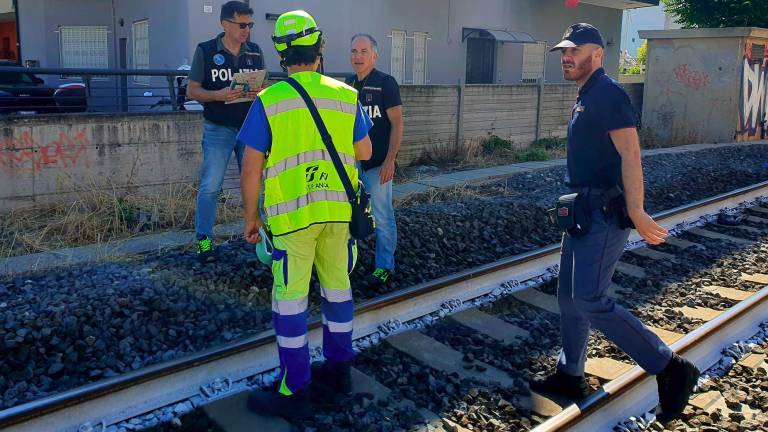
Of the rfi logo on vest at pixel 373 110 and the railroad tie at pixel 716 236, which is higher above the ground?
the rfi logo on vest at pixel 373 110

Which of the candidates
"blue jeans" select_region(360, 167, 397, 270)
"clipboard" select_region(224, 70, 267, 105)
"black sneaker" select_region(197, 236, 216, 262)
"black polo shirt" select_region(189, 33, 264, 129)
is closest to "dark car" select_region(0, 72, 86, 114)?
"black polo shirt" select_region(189, 33, 264, 129)

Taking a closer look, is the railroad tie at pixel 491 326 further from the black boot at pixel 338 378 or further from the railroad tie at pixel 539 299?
the black boot at pixel 338 378

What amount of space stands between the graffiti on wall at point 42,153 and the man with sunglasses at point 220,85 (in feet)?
10.3

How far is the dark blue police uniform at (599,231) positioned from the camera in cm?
369

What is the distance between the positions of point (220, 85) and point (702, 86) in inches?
642

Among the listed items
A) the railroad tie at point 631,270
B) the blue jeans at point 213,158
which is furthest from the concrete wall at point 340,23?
the blue jeans at point 213,158

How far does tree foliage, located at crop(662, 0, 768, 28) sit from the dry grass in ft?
66.2

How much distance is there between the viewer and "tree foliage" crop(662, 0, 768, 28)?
2255 cm

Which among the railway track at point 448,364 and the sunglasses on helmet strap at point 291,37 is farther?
the railway track at point 448,364

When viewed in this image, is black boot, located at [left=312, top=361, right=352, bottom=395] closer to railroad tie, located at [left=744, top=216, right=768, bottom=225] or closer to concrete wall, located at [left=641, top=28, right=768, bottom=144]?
railroad tie, located at [left=744, top=216, right=768, bottom=225]

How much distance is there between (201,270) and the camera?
584 cm

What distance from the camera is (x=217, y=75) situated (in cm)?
580

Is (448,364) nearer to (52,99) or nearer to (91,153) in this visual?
(91,153)

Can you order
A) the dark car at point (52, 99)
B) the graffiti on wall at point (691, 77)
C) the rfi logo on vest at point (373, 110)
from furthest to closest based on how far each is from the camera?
1. the graffiti on wall at point (691, 77)
2. the dark car at point (52, 99)
3. the rfi logo on vest at point (373, 110)
